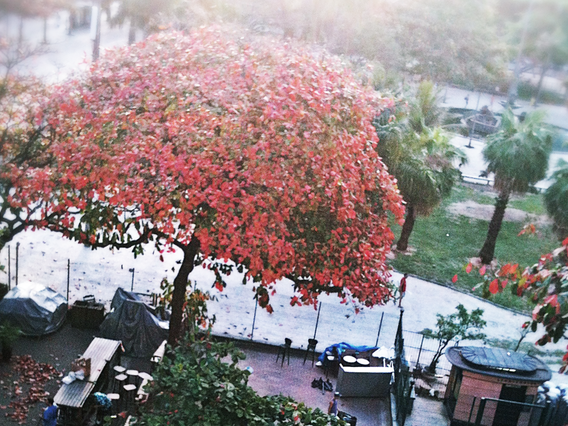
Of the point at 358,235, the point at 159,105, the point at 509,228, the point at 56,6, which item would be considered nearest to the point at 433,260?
the point at 509,228

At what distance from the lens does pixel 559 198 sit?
1944cm

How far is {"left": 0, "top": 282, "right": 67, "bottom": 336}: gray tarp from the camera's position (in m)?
15.0

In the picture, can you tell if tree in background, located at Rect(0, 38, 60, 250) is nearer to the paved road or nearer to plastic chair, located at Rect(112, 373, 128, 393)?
plastic chair, located at Rect(112, 373, 128, 393)

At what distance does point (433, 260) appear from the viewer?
958 inches

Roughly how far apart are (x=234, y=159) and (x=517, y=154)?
562 inches

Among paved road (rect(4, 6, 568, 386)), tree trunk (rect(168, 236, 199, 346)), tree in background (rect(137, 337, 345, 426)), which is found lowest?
paved road (rect(4, 6, 568, 386))

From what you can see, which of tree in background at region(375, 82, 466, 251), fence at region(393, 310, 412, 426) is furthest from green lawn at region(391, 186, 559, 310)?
fence at region(393, 310, 412, 426)

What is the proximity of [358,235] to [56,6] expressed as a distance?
21.5 ft

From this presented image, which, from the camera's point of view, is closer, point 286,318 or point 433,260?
point 286,318

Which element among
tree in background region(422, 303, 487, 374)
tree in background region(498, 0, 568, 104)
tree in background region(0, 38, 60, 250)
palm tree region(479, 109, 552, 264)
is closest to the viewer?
tree in background region(498, 0, 568, 104)

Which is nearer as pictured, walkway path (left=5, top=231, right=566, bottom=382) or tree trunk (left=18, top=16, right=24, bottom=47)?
tree trunk (left=18, top=16, right=24, bottom=47)

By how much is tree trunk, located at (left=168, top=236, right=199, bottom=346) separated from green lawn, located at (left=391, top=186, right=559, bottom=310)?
1215 centimetres

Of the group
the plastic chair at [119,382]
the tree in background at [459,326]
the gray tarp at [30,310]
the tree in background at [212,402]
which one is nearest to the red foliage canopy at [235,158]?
the tree in background at [212,402]

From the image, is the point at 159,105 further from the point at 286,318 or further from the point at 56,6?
the point at 286,318
